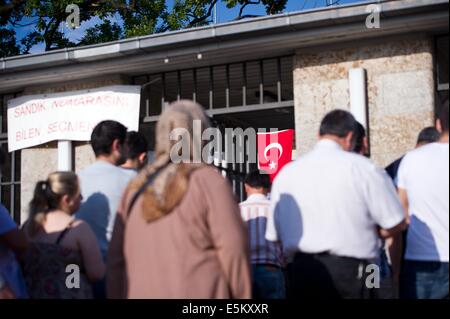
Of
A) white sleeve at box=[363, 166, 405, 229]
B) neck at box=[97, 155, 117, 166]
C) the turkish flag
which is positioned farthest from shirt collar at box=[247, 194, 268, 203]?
the turkish flag

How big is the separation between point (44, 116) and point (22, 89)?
0.64 m

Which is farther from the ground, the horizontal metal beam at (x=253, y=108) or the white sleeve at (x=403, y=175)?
the horizontal metal beam at (x=253, y=108)

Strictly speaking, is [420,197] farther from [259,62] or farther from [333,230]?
[259,62]

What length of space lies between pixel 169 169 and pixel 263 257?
194cm

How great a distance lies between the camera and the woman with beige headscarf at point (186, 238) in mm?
2814

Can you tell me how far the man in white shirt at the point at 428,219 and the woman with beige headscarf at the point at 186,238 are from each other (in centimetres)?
137

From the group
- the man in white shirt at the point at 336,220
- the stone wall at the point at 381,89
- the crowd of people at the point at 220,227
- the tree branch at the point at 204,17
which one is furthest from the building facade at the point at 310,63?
the tree branch at the point at 204,17

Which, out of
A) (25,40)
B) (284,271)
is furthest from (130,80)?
(25,40)

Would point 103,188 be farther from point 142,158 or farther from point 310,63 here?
point 310,63

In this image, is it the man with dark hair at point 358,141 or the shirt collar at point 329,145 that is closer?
the shirt collar at point 329,145

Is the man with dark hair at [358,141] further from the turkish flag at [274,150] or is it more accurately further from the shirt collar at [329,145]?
the turkish flag at [274,150]

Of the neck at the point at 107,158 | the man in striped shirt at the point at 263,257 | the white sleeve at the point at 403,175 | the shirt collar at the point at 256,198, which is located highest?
the neck at the point at 107,158

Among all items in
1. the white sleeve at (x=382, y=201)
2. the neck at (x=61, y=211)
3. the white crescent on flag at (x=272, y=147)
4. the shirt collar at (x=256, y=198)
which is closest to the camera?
the white sleeve at (x=382, y=201)

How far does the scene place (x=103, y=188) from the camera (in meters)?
4.23
